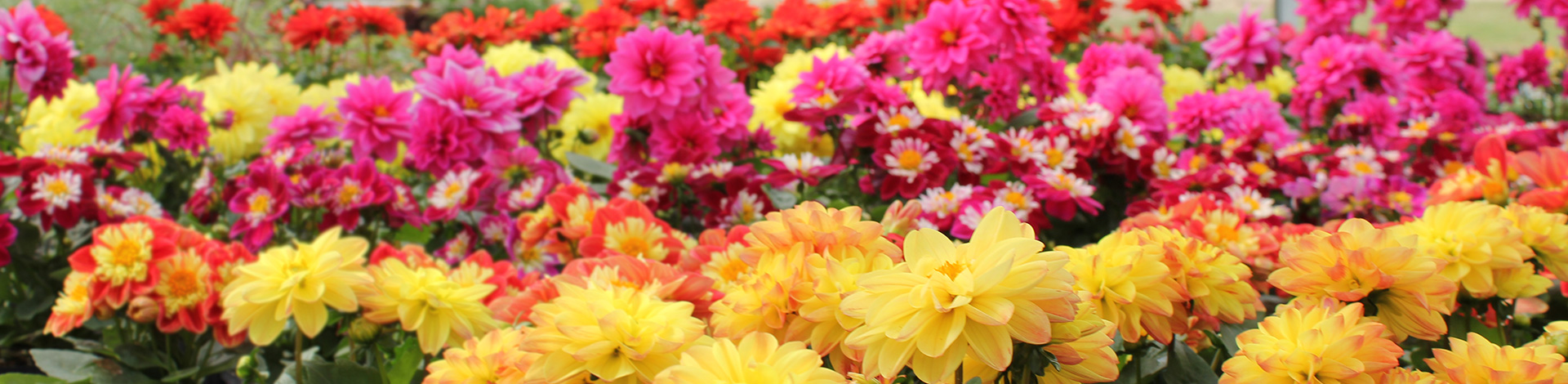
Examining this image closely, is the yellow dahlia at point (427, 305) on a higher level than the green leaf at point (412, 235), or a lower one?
higher

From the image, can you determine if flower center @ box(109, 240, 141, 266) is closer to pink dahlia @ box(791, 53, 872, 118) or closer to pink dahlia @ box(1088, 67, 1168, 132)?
pink dahlia @ box(791, 53, 872, 118)

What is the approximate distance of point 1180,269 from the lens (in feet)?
2.11

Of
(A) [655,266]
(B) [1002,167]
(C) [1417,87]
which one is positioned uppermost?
(A) [655,266]

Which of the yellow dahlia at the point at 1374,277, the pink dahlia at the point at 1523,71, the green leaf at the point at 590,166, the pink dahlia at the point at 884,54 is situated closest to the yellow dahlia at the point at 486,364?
the yellow dahlia at the point at 1374,277

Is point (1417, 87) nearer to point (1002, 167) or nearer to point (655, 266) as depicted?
point (1002, 167)

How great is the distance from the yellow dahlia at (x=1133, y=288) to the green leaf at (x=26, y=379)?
114 cm

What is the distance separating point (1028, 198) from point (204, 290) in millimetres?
1019

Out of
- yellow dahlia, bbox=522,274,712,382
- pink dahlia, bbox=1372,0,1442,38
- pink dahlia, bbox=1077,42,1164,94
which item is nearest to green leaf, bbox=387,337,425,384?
yellow dahlia, bbox=522,274,712,382

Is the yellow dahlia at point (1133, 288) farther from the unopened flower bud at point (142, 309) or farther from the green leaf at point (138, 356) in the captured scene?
the green leaf at point (138, 356)

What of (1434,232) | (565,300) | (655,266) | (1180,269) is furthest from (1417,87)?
(565,300)

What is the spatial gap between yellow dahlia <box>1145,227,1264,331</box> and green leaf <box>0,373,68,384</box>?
120 centimetres

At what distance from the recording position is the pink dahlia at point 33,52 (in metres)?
1.52

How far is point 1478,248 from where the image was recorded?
688 millimetres

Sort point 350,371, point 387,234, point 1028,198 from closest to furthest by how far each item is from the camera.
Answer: point 350,371 → point 1028,198 → point 387,234
